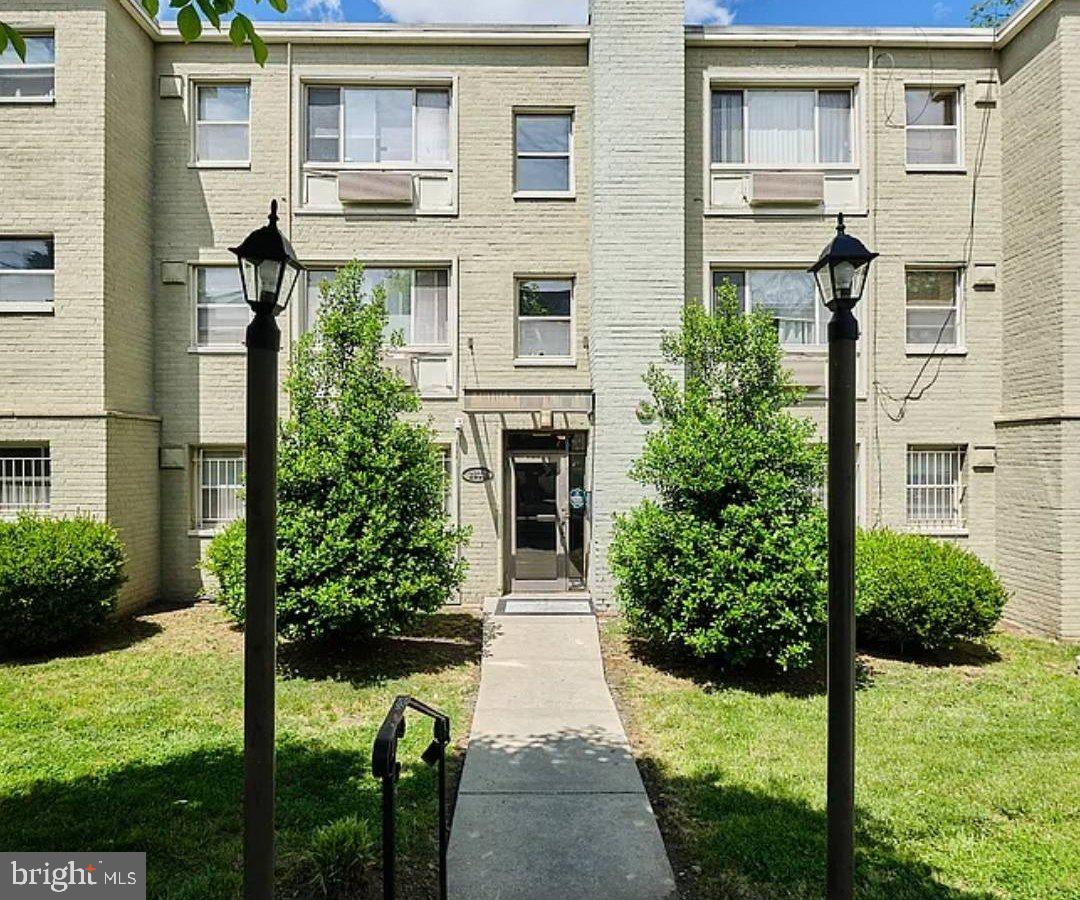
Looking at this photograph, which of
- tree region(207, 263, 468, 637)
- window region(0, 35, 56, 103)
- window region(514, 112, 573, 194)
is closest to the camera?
tree region(207, 263, 468, 637)

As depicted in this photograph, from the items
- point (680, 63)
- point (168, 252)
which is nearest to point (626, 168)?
point (680, 63)

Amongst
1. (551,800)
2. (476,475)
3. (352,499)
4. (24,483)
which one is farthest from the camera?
(476,475)

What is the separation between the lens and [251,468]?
10.6 ft

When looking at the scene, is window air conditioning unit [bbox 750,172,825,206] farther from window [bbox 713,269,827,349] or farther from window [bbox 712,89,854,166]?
window [bbox 713,269,827,349]

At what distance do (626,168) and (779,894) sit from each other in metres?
9.94

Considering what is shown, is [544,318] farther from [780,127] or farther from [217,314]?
[217,314]

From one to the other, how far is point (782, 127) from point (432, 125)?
6.00m

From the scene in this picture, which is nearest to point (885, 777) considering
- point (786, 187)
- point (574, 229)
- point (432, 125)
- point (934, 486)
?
point (934, 486)

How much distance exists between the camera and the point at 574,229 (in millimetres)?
11742

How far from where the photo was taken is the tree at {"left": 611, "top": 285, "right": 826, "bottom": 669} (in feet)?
25.0

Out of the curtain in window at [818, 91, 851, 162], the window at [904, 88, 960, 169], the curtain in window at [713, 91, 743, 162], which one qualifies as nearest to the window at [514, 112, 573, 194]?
the curtain in window at [713, 91, 743, 162]

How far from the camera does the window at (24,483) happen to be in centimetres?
1031

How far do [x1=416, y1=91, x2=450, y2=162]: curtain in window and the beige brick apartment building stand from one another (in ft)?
0.13

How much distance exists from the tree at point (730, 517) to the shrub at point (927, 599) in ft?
5.45
